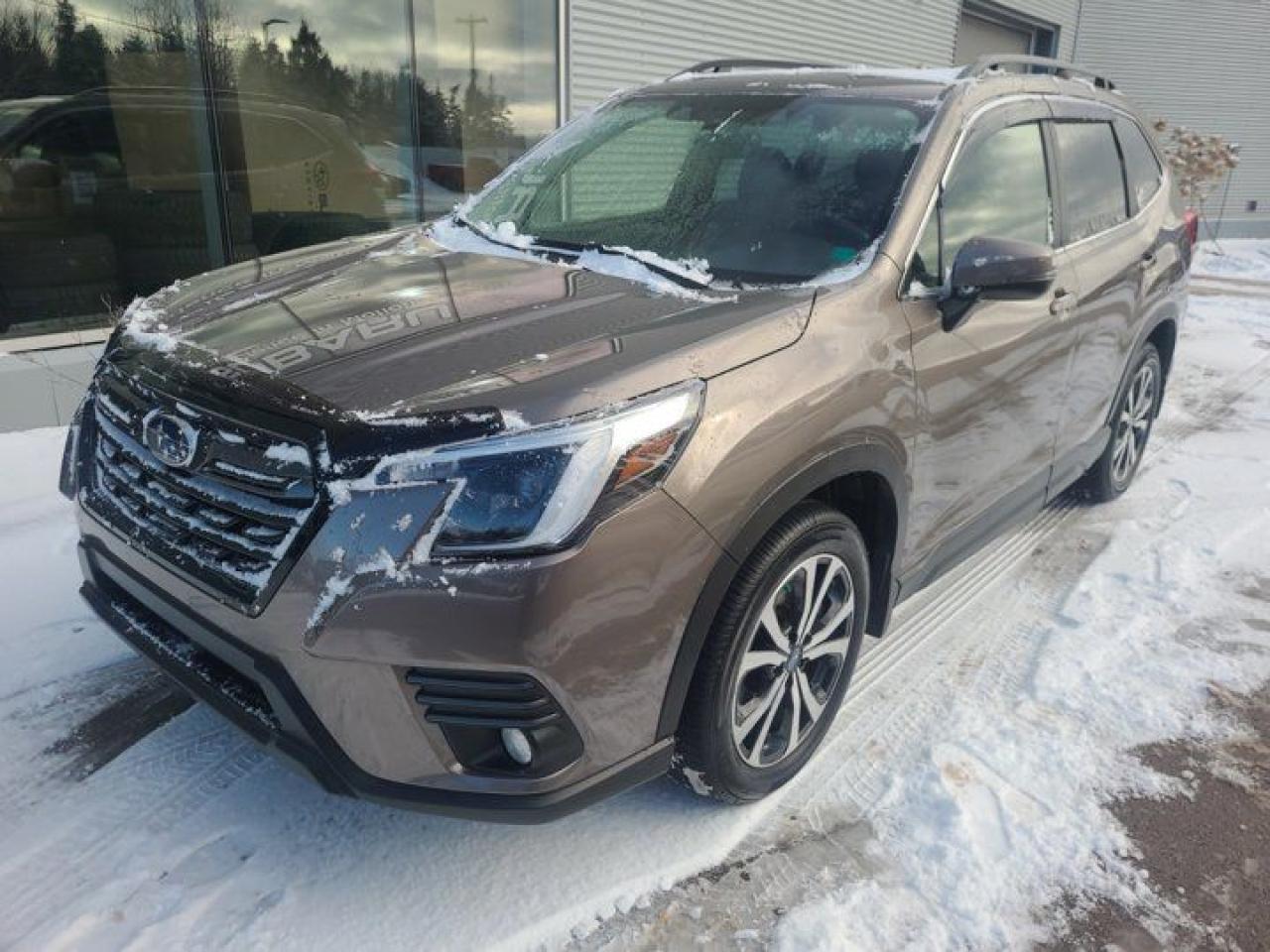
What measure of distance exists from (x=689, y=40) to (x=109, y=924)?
9.44 metres

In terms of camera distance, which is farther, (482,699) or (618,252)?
(618,252)

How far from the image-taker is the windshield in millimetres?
2730

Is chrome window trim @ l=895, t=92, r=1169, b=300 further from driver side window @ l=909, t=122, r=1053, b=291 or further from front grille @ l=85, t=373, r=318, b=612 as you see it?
front grille @ l=85, t=373, r=318, b=612

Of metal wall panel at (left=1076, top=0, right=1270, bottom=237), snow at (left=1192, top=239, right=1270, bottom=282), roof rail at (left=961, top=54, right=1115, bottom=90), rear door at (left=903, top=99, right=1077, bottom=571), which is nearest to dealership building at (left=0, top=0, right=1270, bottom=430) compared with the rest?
roof rail at (left=961, top=54, right=1115, bottom=90)

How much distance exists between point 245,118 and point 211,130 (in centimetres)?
28

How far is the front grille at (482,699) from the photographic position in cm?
183

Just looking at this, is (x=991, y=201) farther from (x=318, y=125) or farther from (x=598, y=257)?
(x=318, y=125)

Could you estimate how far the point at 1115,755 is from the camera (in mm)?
2756

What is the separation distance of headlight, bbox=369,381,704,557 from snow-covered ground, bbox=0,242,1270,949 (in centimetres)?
93

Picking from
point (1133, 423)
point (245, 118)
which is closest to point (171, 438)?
point (1133, 423)

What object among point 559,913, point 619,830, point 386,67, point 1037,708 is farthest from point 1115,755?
point 386,67

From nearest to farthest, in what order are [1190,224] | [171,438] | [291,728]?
[291,728] → [171,438] → [1190,224]

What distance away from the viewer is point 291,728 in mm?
1962

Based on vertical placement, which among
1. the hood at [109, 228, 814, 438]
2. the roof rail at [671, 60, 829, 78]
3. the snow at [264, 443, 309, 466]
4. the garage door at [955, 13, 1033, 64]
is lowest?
the snow at [264, 443, 309, 466]
